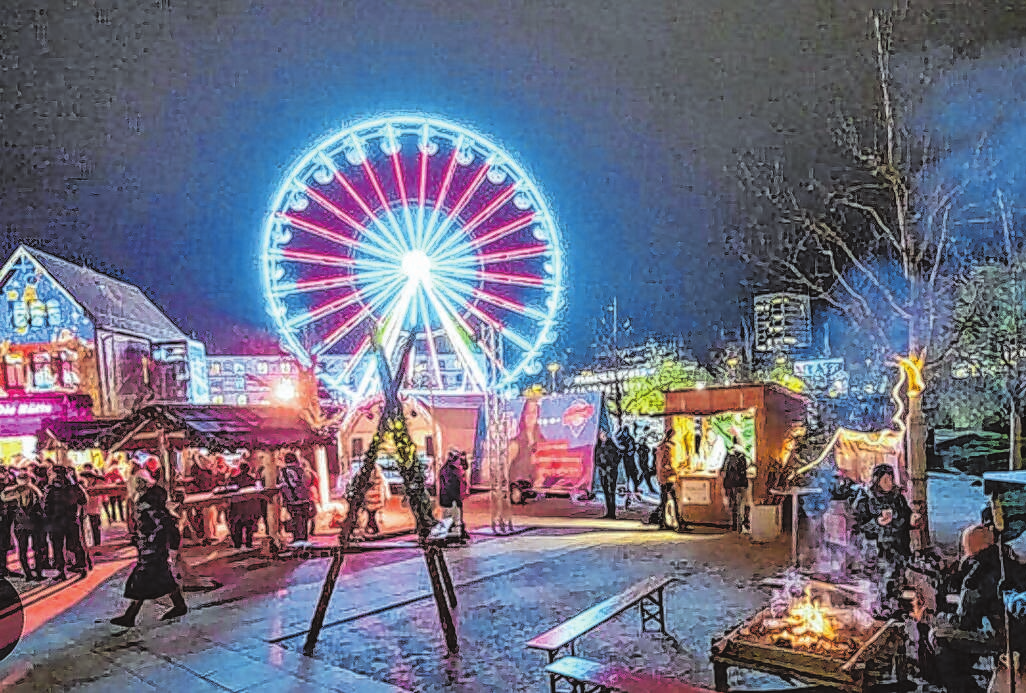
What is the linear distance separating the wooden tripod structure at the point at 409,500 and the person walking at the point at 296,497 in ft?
11.0

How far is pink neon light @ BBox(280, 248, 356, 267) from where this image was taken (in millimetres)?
10664

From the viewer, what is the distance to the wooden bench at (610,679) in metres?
3.32

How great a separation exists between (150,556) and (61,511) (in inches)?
89.3

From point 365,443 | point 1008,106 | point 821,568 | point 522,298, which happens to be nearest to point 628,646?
point 821,568

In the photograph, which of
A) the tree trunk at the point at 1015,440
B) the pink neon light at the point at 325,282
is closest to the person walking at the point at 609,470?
the pink neon light at the point at 325,282

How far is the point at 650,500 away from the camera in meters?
11.9

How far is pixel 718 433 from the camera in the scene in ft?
32.2

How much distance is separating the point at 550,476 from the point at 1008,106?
26.3 ft

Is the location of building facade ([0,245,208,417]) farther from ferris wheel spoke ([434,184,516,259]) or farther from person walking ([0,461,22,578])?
ferris wheel spoke ([434,184,516,259])

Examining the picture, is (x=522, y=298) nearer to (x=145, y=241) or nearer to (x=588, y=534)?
(x=588, y=534)

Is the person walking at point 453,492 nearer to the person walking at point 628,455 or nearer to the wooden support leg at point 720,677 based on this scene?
the person walking at point 628,455

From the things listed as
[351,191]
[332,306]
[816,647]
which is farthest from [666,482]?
[351,191]

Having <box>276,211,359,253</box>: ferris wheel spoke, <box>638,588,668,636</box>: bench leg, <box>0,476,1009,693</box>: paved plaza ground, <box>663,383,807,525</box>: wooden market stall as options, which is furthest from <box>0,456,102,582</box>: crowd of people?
<box>663,383,807,525</box>: wooden market stall

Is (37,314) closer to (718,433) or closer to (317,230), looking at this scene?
(317,230)
